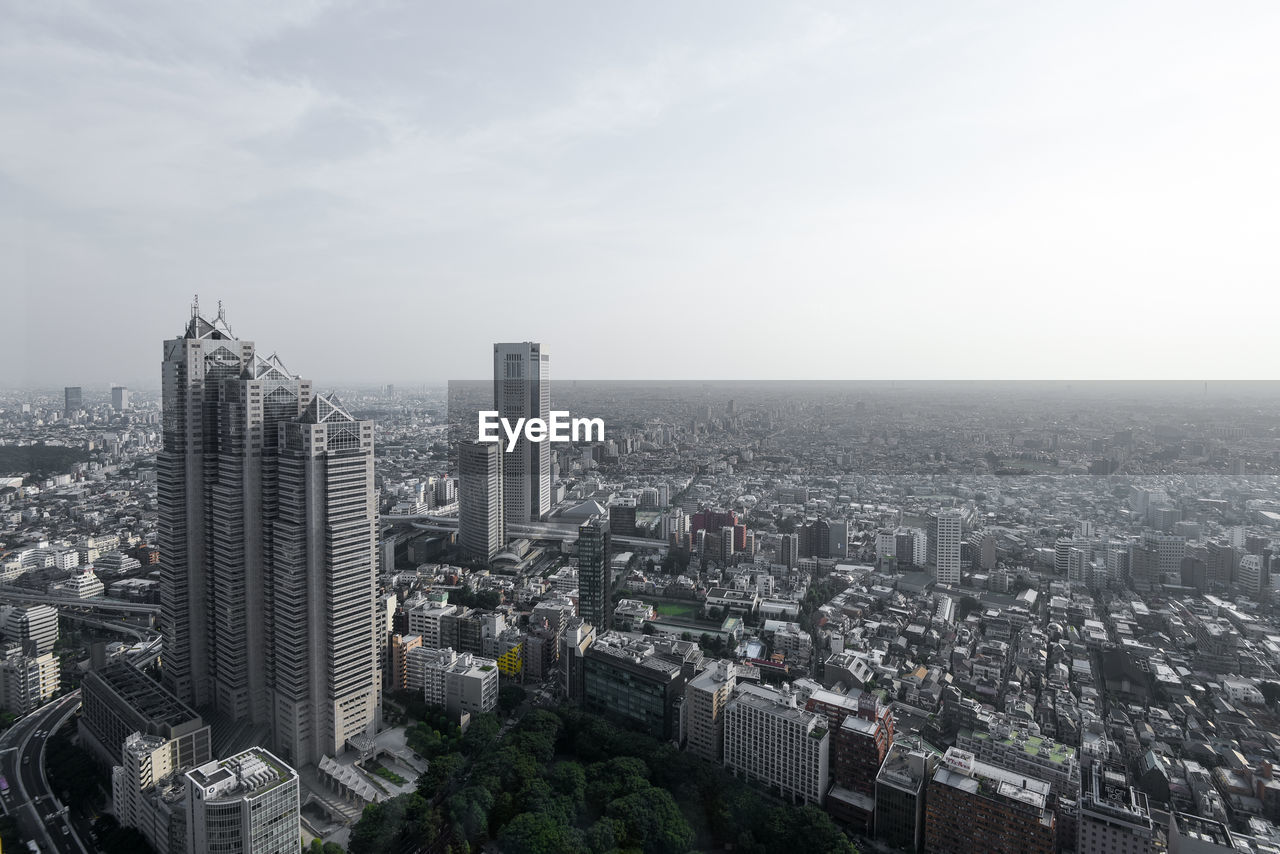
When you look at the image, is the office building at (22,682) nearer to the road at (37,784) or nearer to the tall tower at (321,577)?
the road at (37,784)

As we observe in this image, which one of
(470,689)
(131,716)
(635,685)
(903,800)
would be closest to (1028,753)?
(903,800)

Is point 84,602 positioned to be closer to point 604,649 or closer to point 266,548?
point 266,548

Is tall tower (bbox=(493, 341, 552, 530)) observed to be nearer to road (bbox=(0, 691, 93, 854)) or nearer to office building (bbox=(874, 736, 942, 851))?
road (bbox=(0, 691, 93, 854))

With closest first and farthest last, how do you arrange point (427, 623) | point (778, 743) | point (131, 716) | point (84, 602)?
point (131, 716)
point (778, 743)
point (427, 623)
point (84, 602)

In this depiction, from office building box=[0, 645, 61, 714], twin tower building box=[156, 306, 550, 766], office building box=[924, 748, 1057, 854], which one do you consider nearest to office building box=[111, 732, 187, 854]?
twin tower building box=[156, 306, 550, 766]

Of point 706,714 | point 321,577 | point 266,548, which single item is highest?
point 266,548

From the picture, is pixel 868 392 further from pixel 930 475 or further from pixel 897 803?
pixel 897 803
